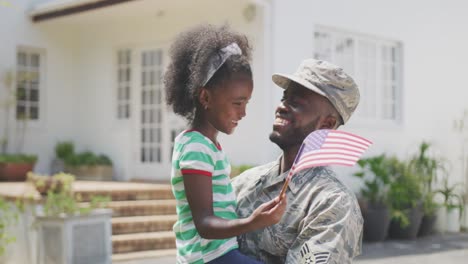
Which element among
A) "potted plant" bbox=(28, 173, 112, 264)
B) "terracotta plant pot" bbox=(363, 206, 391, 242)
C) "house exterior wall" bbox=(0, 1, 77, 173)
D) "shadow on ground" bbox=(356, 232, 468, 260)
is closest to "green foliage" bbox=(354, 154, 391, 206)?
"terracotta plant pot" bbox=(363, 206, 391, 242)

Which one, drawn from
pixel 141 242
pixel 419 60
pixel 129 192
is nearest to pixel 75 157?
pixel 129 192

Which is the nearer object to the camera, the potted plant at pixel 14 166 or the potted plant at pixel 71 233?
the potted plant at pixel 71 233

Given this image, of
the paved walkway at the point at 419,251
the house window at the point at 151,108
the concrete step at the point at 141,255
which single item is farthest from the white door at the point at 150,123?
the paved walkway at the point at 419,251

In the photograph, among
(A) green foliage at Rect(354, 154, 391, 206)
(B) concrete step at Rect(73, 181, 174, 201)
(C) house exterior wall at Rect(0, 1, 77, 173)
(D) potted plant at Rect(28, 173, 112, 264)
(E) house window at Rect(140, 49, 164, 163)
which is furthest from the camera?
(C) house exterior wall at Rect(0, 1, 77, 173)

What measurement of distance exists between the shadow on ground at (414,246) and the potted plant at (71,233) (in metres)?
3.19

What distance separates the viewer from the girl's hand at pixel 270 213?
178 cm

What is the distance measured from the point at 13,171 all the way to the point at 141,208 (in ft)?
11.4

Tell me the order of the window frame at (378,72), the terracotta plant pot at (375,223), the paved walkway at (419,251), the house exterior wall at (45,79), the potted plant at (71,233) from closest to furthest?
the potted plant at (71,233) < the paved walkway at (419,251) < the terracotta plant pot at (375,223) < the window frame at (378,72) < the house exterior wall at (45,79)

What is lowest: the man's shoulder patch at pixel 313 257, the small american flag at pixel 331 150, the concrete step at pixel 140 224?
the concrete step at pixel 140 224

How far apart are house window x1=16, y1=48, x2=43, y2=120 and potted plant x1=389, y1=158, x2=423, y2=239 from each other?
6374mm

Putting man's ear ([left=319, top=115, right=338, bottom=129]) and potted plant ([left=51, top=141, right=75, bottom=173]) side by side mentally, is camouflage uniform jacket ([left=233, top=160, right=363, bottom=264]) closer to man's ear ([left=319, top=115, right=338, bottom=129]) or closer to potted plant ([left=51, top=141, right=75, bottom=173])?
man's ear ([left=319, top=115, right=338, bottom=129])

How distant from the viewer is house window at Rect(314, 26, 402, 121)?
9836mm

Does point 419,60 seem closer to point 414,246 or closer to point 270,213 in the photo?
point 414,246

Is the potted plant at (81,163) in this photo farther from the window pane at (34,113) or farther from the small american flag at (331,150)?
the small american flag at (331,150)
